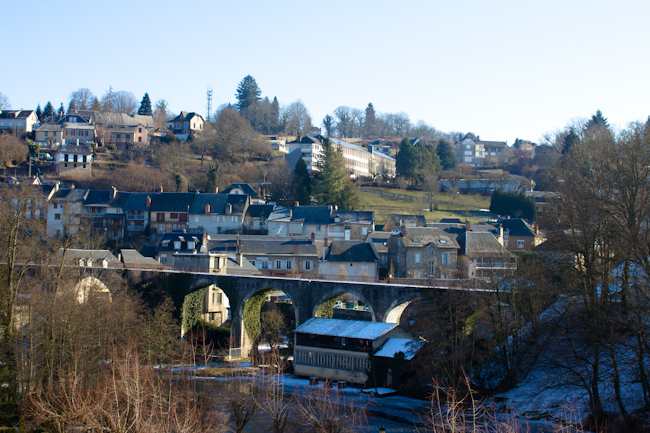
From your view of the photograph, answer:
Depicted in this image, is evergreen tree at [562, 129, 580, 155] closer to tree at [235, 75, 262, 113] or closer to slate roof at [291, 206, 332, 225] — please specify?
slate roof at [291, 206, 332, 225]

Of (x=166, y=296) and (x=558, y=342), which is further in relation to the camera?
(x=166, y=296)

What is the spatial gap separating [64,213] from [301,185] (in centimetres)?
2191

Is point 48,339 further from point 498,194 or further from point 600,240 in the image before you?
point 498,194

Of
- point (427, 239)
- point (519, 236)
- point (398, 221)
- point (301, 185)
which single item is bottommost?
point (427, 239)

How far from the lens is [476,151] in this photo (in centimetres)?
10488

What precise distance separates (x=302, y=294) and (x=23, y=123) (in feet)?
202

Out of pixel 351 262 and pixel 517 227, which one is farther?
pixel 517 227

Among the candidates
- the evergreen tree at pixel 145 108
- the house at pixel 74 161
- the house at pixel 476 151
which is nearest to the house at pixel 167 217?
the house at pixel 74 161

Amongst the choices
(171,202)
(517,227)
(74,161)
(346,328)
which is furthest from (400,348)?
(74,161)

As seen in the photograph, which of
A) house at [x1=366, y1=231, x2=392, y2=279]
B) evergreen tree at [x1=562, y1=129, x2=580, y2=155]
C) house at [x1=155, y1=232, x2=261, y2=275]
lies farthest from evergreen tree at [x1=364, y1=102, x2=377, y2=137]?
house at [x1=155, y1=232, x2=261, y2=275]

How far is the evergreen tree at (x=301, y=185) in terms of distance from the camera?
210ft

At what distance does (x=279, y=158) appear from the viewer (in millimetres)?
81062

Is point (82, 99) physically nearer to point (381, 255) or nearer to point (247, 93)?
point (247, 93)

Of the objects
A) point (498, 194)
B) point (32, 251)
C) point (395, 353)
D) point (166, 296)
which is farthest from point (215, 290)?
point (498, 194)
